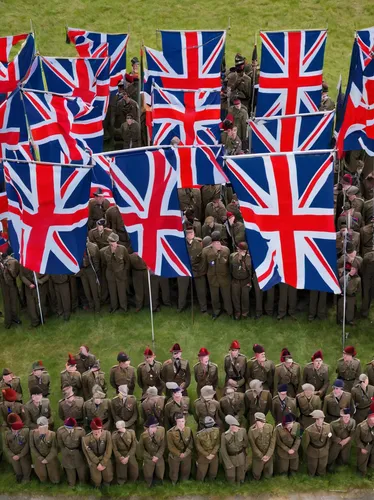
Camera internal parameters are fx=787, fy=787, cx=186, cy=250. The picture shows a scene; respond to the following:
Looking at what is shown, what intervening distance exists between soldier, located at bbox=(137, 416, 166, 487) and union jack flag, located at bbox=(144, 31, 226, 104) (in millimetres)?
10073

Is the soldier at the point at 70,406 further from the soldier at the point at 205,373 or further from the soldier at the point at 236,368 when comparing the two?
the soldier at the point at 236,368

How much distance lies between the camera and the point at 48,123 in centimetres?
1869

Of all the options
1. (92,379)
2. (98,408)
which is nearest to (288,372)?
(98,408)

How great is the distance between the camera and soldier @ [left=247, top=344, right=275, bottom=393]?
15.7 metres

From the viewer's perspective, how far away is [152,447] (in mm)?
14383

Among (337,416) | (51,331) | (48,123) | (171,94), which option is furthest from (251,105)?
(337,416)

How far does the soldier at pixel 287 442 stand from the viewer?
46.6 ft

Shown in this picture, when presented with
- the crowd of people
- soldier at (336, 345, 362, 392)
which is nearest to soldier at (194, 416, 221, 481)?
the crowd of people

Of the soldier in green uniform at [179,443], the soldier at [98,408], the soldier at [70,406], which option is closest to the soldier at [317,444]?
the soldier in green uniform at [179,443]

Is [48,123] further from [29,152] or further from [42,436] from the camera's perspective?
[42,436]

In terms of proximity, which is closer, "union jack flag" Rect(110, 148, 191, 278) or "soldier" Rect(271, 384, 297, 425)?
"soldier" Rect(271, 384, 297, 425)

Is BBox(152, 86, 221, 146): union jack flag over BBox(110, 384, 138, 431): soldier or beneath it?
over

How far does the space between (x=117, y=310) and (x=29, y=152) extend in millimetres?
4403

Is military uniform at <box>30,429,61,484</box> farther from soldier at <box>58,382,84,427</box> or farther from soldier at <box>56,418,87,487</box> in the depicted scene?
soldier at <box>58,382,84,427</box>
